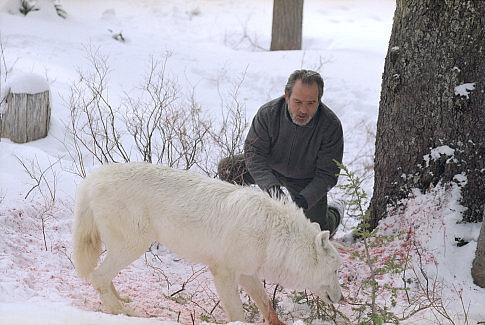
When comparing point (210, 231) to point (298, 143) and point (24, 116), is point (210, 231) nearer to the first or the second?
point (298, 143)

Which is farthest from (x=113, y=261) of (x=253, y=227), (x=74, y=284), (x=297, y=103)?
(x=297, y=103)

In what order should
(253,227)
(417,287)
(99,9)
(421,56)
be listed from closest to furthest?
(253,227), (417,287), (421,56), (99,9)

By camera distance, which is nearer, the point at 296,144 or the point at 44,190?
the point at 296,144

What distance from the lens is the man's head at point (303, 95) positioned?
5.36 metres

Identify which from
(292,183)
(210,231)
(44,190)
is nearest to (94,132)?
(44,190)

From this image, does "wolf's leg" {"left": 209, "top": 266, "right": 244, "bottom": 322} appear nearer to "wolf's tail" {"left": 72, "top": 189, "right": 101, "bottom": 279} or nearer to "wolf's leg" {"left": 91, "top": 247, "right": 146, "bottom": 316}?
"wolf's leg" {"left": 91, "top": 247, "right": 146, "bottom": 316}

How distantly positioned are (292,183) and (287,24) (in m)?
9.20

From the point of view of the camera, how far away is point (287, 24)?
574 inches

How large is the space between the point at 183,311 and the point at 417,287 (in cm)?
205

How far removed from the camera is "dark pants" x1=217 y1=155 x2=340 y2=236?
6188mm

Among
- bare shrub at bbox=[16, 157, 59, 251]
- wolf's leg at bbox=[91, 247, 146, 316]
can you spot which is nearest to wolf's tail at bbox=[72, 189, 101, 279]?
wolf's leg at bbox=[91, 247, 146, 316]

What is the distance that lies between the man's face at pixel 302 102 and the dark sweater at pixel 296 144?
0.45ft

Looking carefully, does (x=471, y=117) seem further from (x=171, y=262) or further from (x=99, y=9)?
(x=99, y=9)

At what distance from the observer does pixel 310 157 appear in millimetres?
5898
